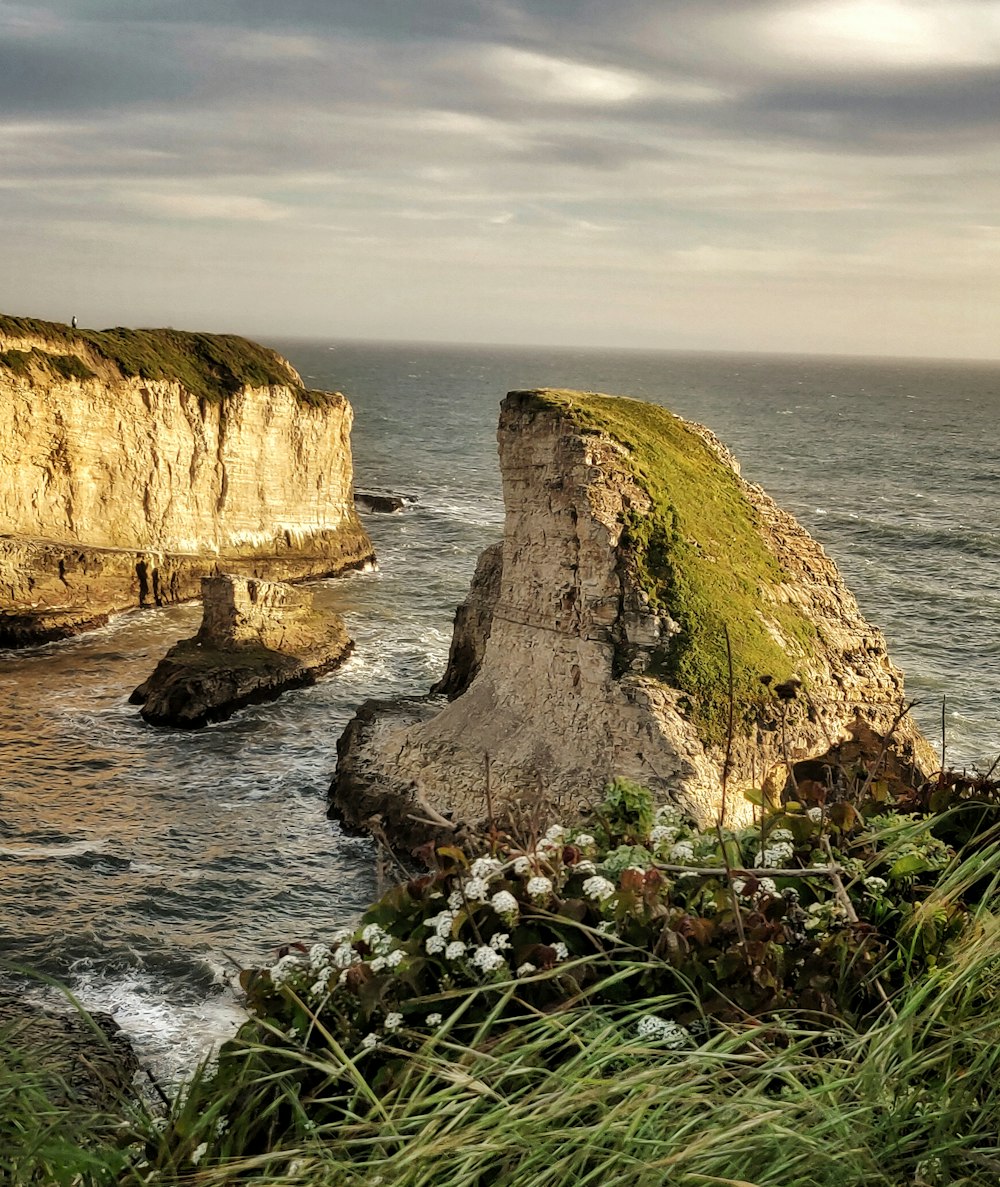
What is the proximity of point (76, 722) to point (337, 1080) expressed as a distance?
27.9 metres

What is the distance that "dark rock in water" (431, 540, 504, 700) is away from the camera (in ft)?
95.9

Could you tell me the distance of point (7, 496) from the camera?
135ft

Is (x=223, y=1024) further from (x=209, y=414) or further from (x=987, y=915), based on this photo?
(x=209, y=414)

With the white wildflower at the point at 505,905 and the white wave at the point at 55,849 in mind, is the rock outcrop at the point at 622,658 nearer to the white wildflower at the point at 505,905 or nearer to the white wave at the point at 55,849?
the white wave at the point at 55,849

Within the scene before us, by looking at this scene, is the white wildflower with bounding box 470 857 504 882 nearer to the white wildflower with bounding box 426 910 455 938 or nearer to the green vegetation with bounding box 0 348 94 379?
the white wildflower with bounding box 426 910 455 938

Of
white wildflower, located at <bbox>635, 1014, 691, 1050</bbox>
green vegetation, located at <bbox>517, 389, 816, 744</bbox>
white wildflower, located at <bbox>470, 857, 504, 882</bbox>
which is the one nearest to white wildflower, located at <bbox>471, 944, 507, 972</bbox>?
white wildflower, located at <bbox>470, 857, 504, 882</bbox>

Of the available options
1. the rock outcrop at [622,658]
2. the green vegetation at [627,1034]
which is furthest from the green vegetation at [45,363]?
the green vegetation at [627,1034]

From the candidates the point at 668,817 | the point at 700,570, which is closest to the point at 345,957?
the point at 668,817

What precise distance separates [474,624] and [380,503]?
3655cm

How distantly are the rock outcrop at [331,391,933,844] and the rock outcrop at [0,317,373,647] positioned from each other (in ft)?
57.9

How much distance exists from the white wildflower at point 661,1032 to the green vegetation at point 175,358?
41742mm

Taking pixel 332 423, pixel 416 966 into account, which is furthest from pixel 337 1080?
pixel 332 423

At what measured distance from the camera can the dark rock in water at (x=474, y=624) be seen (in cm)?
2922

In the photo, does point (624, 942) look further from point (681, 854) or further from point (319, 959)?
point (319, 959)
